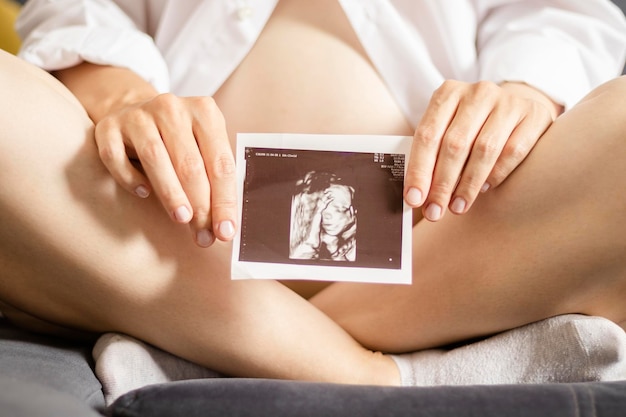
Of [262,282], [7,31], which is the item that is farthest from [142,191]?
[7,31]

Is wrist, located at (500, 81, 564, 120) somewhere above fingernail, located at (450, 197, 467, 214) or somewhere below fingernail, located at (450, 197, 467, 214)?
above

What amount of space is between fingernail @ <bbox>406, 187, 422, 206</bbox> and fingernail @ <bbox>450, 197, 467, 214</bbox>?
42 millimetres

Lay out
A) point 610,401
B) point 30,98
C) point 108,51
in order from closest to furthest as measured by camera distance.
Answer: point 610,401 → point 30,98 → point 108,51

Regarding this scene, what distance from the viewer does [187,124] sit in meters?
0.70

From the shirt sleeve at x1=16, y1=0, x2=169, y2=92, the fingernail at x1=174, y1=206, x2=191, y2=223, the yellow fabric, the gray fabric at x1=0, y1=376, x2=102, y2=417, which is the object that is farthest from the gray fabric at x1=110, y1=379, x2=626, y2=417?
the yellow fabric

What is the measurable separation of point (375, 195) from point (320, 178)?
0.06 meters

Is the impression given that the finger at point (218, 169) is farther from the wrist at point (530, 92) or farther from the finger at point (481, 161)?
the wrist at point (530, 92)

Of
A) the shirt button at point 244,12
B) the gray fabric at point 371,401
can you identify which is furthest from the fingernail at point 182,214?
the shirt button at point 244,12

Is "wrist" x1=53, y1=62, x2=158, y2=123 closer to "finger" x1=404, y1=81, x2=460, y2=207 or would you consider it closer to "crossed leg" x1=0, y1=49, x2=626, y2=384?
"crossed leg" x1=0, y1=49, x2=626, y2=384

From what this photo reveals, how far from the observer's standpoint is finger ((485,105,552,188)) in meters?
0.71

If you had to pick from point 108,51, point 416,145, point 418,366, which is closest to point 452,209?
point 416,145

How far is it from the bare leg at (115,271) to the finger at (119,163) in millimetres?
19

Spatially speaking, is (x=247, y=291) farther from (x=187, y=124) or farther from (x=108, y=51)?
(x=108, y=51)

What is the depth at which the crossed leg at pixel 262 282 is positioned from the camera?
0.68 meters
